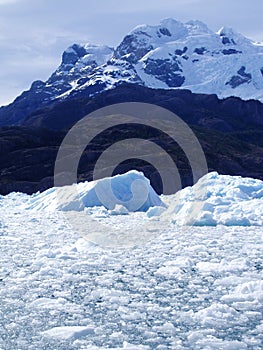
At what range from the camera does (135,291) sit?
1141 cm

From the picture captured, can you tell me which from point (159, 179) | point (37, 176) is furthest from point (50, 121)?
point (159, 179)

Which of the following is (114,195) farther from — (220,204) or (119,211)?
(220,204)

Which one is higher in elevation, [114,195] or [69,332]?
[114,195]

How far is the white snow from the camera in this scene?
8562 mm

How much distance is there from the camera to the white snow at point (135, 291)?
28.1 feet

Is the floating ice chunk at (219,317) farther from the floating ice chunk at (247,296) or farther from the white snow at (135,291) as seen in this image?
the floating ice chunk at (247,296)

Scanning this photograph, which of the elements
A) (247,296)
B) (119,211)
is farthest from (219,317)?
(119,211)

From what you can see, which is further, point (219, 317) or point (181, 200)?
point (181, 200)

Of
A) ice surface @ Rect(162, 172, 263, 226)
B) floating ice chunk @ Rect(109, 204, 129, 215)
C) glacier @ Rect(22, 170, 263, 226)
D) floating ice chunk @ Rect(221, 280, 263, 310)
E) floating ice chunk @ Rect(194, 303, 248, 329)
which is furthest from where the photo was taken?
floating ice chunk @ Rect(109, 204, 129, 215)

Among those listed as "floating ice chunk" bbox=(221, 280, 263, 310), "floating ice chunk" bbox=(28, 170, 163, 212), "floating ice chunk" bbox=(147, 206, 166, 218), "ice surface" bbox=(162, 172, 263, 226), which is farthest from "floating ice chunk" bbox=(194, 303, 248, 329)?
"floating ice chunk" bbox=(28, 170, 163, 212)

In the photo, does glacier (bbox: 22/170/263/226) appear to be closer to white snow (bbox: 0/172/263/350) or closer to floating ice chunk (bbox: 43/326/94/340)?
white snow (bbox: 0/172/263/350)

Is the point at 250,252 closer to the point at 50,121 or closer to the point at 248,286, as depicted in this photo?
the point at 248,286

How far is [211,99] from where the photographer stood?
6166 inches

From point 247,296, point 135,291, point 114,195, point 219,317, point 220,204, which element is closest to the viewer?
point 219,317
